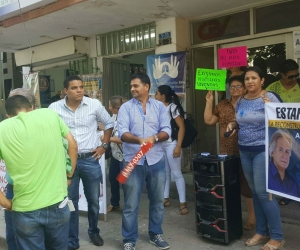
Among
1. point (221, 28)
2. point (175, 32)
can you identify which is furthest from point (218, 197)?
point (175, 32)

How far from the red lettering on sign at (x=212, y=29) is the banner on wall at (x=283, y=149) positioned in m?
3.35

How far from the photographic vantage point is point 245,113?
3898 mm

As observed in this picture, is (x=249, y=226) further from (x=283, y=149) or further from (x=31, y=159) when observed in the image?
(x=31, y=159)

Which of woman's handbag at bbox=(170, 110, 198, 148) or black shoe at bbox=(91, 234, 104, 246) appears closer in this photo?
black shoe at bbox=(91, 234, 104, 246)

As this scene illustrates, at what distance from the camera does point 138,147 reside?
390cm

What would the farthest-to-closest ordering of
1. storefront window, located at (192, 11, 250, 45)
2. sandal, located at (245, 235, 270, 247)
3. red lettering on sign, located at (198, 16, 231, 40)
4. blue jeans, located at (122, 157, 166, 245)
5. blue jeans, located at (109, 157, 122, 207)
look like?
red lettering on sign, located at (198, 16, 231, 40) < storefront window, located at (192, 11, 250, 45) < blue jeans, located at (109, 157, 122, 207) < sandal, located at (245, 235, 270, 247) < blue jeans, located at (122, 157, 166, 245)

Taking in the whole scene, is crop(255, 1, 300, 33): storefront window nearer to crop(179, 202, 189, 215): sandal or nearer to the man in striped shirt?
crop(179, 202, 189, 215): sandal

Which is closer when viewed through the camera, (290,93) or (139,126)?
(139,126)

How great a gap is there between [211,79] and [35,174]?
101 inches

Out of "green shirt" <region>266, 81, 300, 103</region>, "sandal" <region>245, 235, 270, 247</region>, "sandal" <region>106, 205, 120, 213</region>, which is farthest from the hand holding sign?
"green shirt" <region>266, 81, 300, 103</region>

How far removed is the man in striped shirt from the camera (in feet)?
13.2

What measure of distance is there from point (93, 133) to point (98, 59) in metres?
4.72

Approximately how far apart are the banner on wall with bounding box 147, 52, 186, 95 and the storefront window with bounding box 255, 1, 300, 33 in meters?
1.42

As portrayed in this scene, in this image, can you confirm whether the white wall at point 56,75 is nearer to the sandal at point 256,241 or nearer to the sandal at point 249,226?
the sandal at point 249,226
